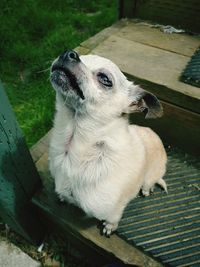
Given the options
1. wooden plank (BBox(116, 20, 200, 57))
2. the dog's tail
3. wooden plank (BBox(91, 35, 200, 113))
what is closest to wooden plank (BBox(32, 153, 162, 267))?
the dog's tail

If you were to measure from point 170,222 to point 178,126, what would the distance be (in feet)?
2.42

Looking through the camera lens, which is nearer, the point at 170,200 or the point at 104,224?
the point at 104,224

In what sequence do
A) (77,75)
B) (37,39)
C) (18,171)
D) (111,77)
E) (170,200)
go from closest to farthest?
(77,75), (111,77), (18,171), (170,200), (37,39)

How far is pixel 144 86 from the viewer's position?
8.76ft

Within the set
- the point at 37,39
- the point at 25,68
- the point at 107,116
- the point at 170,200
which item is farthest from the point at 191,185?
the point at 37,39

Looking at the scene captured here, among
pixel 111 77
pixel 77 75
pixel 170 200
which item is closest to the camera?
pixel 77 75

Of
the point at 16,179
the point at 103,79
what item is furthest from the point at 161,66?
the point at 16,179

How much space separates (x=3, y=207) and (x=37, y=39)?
2.40 meters

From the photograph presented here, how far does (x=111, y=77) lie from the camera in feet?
6.45

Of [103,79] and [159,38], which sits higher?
[103,79]

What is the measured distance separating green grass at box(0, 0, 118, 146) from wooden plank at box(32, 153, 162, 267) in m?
0.91

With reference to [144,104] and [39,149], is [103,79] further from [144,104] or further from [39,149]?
[39,149]

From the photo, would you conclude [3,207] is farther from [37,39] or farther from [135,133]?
[37,39]

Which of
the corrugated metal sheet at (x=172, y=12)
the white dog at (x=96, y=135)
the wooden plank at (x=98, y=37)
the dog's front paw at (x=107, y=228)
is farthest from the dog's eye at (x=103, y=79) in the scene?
the corrugated metal sheet at (x=172, y=12)
